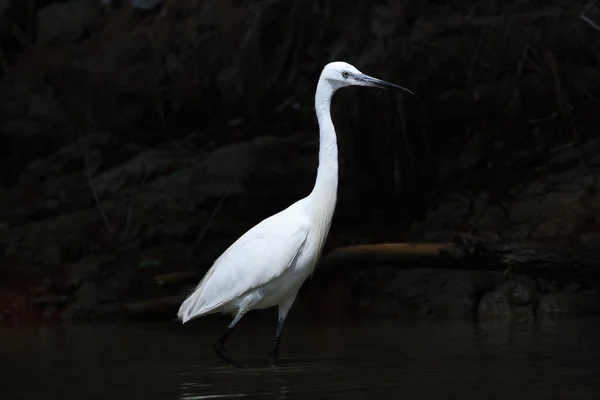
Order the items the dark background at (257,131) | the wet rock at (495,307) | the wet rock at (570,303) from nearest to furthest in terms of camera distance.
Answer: the wet rock at (570,303) < the wet rock at (495,307) < the dark background at (257,131)

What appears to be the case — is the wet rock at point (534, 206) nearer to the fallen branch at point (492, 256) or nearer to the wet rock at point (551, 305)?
the wet rock at point (551, 305)

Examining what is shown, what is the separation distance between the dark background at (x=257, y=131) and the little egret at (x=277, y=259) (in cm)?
259

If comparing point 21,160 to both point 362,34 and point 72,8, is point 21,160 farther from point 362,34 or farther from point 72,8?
point 362,34

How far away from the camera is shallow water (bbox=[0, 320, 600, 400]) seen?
550 centimetres

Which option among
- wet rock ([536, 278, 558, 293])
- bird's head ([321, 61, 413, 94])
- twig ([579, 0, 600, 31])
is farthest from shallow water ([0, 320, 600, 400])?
twig ([579, 0, 600, 31])

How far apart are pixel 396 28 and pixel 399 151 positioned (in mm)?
1214

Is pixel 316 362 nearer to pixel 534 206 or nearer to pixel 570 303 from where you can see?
pixel 570 303

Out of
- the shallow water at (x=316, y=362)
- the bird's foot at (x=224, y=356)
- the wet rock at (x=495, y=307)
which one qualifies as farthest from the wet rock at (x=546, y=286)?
the bird's foot at (x=224, y=356)

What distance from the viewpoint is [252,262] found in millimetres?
6988

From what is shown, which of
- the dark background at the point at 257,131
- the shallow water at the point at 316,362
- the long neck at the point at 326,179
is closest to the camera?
the shallow water at the point at 316,362

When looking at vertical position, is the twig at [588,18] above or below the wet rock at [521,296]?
above

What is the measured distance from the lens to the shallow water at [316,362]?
18.1 ft

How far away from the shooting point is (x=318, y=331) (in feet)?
28.0

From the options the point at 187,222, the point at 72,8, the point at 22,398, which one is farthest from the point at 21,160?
the point at 22,398
